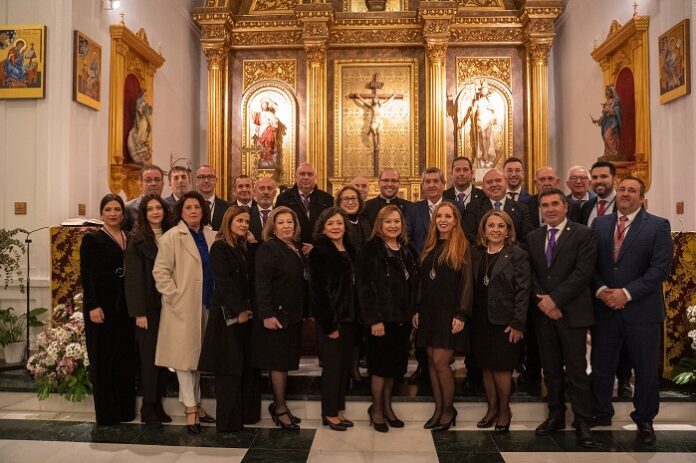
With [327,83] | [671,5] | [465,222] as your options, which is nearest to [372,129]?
[327,83]

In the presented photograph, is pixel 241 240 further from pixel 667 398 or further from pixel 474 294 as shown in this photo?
pixel 667 398

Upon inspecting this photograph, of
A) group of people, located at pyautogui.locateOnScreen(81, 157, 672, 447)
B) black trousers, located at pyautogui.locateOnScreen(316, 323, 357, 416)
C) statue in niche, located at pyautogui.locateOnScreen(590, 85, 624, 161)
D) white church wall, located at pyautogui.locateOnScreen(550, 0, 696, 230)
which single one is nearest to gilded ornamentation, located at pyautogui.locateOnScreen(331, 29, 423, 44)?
white church wall, located at pyautogui.locateOnScreen(550, 0, 696, 230)

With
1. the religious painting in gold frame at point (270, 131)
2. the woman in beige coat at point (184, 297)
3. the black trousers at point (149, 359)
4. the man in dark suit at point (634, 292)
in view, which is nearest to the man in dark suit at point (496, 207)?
the man in dark suit at point (634, 292)

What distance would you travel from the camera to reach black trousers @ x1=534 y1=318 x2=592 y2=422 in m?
4.18

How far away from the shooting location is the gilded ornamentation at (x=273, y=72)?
11453mm

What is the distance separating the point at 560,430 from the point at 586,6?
7.99m

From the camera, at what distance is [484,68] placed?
11.3m

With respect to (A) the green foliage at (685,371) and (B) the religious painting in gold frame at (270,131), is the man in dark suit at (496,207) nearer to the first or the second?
(A) the green foliage at (685,371)

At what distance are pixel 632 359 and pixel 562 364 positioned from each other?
46 centimetres

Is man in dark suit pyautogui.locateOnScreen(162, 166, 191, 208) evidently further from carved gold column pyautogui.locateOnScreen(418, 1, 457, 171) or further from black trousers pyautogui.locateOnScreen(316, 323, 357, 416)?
carved gold column pyautogui.locateOnScreen(418, 1, 457, 171)

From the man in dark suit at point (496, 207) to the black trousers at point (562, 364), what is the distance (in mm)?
943

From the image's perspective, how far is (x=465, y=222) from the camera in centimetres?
501

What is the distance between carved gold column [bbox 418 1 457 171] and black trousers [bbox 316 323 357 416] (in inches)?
272

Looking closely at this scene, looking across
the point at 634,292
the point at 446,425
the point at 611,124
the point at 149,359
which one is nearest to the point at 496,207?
the point at 634,292
